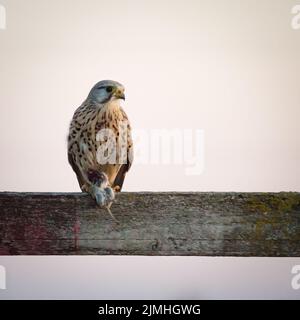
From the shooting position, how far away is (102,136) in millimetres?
2539

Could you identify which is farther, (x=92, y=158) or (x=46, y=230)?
(x=92, y=158)

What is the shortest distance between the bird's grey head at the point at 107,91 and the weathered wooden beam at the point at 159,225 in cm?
141

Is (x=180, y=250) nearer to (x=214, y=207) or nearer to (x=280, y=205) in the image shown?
(x=214, y=207)

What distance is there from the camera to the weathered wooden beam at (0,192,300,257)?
4.17 feet

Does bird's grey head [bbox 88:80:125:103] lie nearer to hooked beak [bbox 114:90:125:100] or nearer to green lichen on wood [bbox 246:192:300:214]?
hooked beak [bbox 114:90:125:100]

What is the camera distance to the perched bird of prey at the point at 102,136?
2555mm

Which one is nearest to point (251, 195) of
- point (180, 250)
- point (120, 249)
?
point (180, 250)

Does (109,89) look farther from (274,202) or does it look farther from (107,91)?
(274,202)

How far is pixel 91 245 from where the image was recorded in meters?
1.28

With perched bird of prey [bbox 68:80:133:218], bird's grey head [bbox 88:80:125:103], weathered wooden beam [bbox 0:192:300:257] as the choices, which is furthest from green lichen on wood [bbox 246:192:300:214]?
bird's grey head [bbox 88:80:125:103]

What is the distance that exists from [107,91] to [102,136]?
0.91ft

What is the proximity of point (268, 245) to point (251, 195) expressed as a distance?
122 mm

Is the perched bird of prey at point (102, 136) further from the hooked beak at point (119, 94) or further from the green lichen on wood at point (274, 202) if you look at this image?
the green lichen on wood at point (274, 202)

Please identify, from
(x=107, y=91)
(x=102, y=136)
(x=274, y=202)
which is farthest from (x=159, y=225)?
(x=107, y=91)
